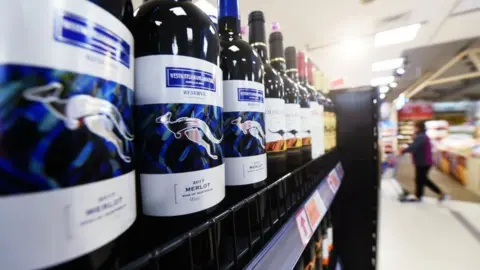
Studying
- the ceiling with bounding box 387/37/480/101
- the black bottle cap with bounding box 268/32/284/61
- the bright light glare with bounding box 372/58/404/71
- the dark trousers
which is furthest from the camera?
the ceiling with bounding box 387/37/480/101

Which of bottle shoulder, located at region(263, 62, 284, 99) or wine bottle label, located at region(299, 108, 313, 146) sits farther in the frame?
wine bottle label, located at region(299, 108, 313, 146)

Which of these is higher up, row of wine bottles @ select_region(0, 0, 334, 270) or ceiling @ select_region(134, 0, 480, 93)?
ceiling @ select_region(134, 0, 480, 93)

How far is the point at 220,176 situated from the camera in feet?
0.97

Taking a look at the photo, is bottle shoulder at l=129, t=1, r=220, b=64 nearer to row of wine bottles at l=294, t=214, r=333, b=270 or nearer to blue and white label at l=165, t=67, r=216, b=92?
blue and white label at l=165, t=67, r=216, b=92

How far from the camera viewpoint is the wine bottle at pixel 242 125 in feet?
1.22

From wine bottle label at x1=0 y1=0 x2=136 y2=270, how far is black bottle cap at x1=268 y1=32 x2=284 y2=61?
519 millimetres

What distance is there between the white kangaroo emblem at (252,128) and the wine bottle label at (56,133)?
21cm

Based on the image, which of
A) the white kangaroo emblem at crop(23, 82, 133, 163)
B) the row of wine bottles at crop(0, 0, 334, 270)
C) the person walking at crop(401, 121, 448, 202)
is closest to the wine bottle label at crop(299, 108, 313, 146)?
the row of wine bottles at crop(0, 0, 334, 270)

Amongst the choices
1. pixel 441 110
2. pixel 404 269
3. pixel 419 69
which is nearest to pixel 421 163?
pixel 404 269

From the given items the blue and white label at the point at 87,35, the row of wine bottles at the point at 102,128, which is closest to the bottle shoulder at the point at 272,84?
the row of wine bottles at the point at 102,128

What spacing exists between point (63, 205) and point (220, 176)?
0.56 feet

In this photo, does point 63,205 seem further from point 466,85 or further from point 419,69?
point 466,85

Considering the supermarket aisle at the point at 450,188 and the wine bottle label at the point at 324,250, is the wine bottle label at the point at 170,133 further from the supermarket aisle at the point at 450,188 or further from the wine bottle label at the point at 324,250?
the supermarket aisle at the point at 450,188

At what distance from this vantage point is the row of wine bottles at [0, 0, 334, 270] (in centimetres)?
13
